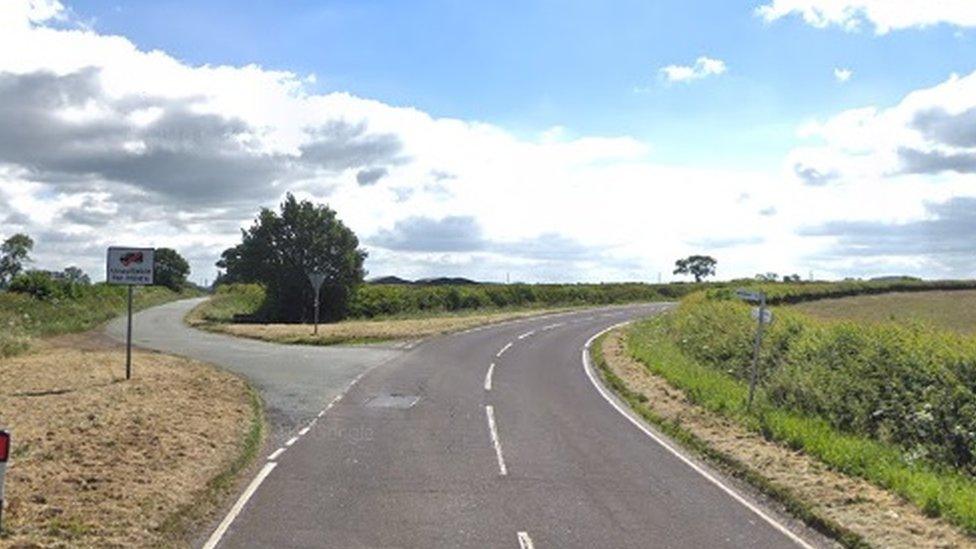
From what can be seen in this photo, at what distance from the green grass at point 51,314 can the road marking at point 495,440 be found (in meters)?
17.3

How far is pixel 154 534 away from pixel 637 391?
15.3 meters

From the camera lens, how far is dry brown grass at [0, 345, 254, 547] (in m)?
9.41

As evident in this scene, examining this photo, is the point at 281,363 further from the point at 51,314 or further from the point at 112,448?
the point at 51,314

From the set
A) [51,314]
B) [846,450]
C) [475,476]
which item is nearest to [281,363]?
[475,476]

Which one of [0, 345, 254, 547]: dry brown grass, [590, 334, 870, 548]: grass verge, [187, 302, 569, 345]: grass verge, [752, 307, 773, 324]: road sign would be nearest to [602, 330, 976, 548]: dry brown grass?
[590, 334, 870, 548]: grass verge

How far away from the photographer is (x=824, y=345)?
898 inches

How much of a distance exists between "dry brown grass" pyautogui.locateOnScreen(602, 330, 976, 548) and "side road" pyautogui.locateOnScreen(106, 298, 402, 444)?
769cm

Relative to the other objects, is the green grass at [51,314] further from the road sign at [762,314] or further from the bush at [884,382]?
the bush at [884,382]

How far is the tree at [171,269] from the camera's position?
134875 millimetres

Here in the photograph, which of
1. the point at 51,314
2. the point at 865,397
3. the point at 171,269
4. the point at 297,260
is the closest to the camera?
the point at 865,397

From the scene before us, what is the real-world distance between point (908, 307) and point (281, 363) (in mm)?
50144

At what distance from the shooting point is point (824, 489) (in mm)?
12172

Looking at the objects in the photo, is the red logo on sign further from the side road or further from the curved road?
the curved road

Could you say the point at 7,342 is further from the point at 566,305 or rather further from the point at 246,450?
the point at 566,305
